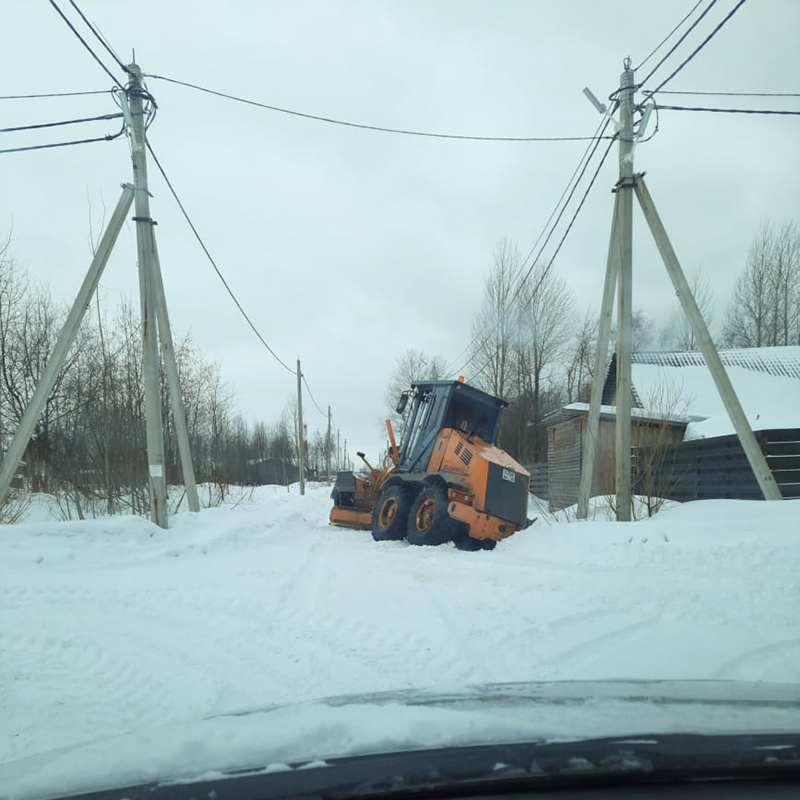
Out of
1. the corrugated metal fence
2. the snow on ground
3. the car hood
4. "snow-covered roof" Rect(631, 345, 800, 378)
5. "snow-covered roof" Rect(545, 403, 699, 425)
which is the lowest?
the snow on ground

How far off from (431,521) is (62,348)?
645 centimetres

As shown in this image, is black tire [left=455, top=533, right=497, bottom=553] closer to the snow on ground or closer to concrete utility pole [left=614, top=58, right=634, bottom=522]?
the snow on ground

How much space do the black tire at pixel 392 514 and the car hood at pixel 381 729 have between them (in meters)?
9.19

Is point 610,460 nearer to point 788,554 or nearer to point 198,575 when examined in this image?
point 788,554

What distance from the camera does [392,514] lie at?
12.3 meters

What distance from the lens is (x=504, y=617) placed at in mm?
5582

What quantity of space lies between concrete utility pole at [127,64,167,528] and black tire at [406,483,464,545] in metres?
4.19

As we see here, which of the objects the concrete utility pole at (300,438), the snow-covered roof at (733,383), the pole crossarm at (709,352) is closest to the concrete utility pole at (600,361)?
the pole crossarm at (709,352)

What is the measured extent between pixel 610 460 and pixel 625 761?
37.8ft

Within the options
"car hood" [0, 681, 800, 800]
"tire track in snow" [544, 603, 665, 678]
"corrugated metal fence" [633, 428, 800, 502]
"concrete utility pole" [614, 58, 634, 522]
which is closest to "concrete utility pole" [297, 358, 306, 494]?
"corrugated metal fence" [633, 428, 800, 502]

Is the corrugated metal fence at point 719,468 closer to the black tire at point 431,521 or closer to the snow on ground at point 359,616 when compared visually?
the snow on ground at point 359,616

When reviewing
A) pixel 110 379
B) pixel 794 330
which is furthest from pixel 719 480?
pixel 794 330

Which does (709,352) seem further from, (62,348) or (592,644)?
(62,348)

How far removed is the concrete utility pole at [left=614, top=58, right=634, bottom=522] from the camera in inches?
411
